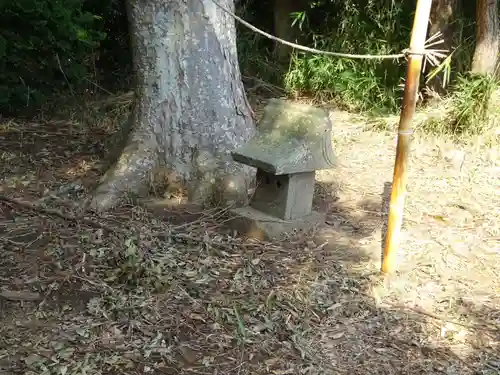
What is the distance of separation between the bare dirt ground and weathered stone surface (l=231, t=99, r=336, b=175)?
471mm

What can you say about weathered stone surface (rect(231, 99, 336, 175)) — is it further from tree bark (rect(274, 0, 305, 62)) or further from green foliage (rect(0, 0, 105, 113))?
tree bark (rect(274, 0, 305, 62))

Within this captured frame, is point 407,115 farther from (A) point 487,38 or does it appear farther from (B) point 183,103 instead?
(A) point 487,38

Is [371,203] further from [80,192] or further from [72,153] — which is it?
[72,153]

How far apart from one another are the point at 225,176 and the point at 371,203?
105cm

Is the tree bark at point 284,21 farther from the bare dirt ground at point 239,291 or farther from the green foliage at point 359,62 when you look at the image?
the bare dirt ground at point 239,291

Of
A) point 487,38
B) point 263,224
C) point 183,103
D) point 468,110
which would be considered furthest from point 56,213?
point 487,38

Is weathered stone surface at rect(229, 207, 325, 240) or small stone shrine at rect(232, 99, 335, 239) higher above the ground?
small stone shrine at rect(232, 99, 335, 239)

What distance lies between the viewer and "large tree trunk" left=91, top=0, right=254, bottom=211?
4406 mm

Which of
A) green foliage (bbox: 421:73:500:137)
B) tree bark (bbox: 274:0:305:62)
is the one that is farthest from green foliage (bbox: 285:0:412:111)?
green foliage (bbox: 421:73:500:137)

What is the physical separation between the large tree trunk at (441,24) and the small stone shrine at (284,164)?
2.77 meters

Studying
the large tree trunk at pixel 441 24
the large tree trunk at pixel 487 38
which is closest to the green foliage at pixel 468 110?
the large tree trunk at pixel 487 38

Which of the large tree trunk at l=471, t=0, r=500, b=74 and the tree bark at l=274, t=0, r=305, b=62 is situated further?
→ the tree bark at l=274, t=0, r=305, b=62

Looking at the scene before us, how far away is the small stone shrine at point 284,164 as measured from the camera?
3809 mm

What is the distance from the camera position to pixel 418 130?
19.7ft
